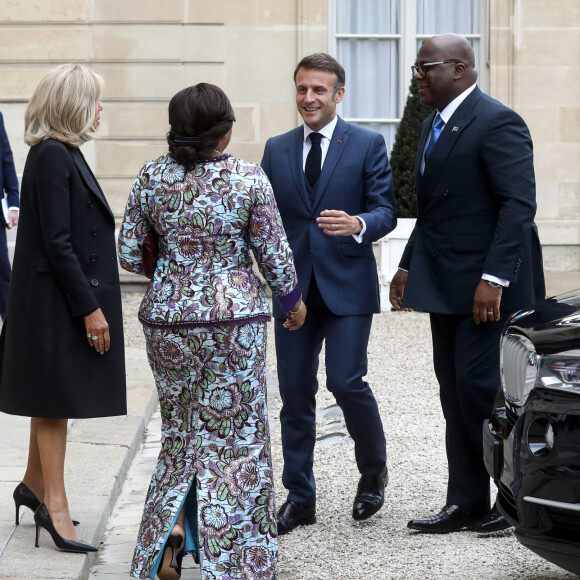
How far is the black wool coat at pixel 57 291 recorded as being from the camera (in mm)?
3867

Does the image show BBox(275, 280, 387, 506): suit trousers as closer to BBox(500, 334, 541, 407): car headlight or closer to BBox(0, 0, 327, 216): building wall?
BBox(500, 334, 541, 407): car headlight

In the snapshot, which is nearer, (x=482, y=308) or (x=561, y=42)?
(x=482, y=308)

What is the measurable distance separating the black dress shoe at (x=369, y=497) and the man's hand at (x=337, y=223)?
1073 millimetres

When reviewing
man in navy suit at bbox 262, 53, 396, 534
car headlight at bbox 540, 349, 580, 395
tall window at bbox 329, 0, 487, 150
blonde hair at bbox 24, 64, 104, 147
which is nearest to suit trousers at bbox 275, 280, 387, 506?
man in navy suit at bbox 262, 53, 396, 534

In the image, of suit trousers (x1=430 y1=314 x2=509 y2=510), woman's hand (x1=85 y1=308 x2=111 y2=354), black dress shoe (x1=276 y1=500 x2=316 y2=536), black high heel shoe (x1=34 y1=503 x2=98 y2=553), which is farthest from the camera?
black dress shoe (x1=276 y1=500 x2=316 y2=536)

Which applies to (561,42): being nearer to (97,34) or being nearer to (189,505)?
(97,34)

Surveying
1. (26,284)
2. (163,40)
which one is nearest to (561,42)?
(163,40)

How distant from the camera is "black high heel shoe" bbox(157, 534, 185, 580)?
373 centimetres

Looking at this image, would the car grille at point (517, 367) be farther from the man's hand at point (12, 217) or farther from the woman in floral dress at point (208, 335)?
the man's hand at point (12, 217)

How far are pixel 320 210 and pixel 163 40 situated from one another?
740cm

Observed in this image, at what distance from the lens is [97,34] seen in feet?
37.8

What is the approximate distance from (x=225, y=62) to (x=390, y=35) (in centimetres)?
187

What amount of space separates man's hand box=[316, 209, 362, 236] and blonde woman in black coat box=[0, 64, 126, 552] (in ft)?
2.69

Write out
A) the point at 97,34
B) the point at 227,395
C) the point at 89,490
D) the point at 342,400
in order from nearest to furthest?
the point at 227,395
the point at 342,400
the point at 89,490
the point at 97,34
